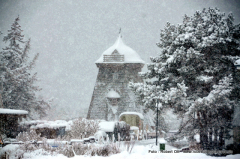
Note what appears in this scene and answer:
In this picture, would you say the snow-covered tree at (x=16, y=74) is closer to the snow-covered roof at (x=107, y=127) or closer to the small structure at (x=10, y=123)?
the small structure at (x=10, y=123)

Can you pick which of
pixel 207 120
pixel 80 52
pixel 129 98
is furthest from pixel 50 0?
pixel 80 52

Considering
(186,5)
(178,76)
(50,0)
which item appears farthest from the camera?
(50,0)

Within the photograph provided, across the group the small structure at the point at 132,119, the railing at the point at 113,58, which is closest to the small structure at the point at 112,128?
the small structure at the point at 132,119

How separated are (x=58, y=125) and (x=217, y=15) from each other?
12.7m

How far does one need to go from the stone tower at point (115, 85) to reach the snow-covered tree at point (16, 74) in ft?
22.9

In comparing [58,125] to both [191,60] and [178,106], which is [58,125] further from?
[191,60]

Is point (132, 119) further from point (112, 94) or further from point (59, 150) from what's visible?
point (59, 150)

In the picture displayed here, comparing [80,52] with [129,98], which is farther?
[80,52]

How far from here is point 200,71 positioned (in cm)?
1118

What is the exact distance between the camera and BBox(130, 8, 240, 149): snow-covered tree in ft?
33.0

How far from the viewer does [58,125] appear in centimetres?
1284

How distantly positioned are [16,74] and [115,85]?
1107cm

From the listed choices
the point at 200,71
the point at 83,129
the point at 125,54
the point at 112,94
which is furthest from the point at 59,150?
the point at 125,54

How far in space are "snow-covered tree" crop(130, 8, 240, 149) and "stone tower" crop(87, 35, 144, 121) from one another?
1003cm
